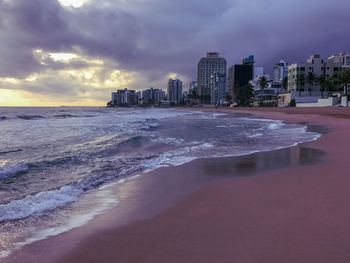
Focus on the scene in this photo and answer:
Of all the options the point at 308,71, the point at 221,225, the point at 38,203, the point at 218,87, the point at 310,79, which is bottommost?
the point at 38,203

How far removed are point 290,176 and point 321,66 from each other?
85.8 meters

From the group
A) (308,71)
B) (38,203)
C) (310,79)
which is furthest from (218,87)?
(38,203)

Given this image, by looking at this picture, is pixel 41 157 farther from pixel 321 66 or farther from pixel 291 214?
pixel 321 66

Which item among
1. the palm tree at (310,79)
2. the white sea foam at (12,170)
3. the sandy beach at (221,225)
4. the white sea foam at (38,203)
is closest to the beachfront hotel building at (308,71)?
the palm tree at (310,79)

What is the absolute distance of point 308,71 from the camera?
7638 centimetres

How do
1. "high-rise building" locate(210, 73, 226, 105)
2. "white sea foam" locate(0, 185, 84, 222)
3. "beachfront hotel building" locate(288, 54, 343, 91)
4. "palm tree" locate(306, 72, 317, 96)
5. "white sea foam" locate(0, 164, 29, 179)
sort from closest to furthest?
1. "white sea foam" locate(0, 185, 84, 222)
2. "white sea foam" locate(0, 164, 29, 179)
3. "palm tree" locate(306, 72, 317, 96)
4. "beachfront hotel building" locate(288, 54, 343, 91)
5. "high-rise building" locate(210, 73, 226, 105)

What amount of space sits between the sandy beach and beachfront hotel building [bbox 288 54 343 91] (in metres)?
77.1

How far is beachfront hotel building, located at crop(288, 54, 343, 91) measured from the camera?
73312mm

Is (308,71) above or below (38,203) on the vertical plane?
above

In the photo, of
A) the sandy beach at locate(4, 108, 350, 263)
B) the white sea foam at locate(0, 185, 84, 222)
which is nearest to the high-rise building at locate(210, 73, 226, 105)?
the sandy beach at locate(4, 108, 350, 263)

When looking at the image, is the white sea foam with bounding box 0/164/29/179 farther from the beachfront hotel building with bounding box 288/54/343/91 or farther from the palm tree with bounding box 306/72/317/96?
the beachfront hotel building with bounding box 288/54/343/91

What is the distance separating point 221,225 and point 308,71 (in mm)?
85306

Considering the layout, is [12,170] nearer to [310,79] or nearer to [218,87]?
[310,79]

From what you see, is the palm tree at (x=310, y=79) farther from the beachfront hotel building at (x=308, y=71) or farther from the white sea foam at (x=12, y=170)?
the white sea foam at (x=12, y=170)
